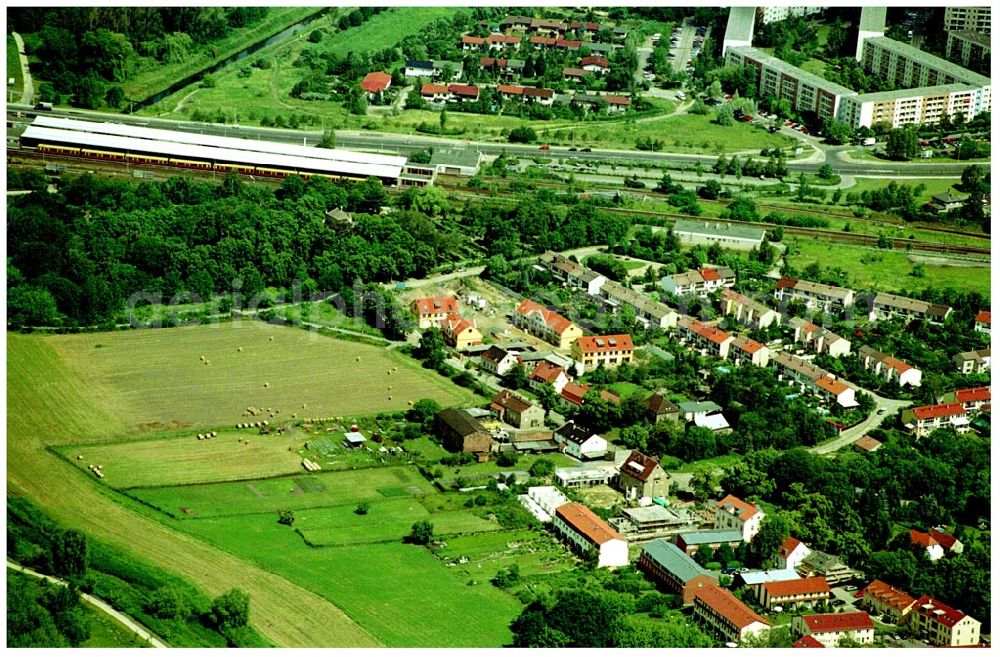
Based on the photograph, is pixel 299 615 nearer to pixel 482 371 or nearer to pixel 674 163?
pixel 482 371

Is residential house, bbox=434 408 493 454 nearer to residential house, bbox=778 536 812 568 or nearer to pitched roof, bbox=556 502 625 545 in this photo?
pitched roof, bbox=556 502 625 545

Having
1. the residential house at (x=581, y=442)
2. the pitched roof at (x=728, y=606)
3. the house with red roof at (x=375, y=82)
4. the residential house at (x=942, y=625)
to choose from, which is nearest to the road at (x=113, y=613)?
the pitched roof at (x=728, y=606)

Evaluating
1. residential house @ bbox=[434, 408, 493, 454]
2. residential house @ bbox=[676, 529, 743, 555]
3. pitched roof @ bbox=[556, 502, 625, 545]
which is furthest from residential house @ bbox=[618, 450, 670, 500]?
residential house @ bbox=[434, 408, 493, 454]

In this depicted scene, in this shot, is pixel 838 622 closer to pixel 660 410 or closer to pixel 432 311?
pixel 660 410

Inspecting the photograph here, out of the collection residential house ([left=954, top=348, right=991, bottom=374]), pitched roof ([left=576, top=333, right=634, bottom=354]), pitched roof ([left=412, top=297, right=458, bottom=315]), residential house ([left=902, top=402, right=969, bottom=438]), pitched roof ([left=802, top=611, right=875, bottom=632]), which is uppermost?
pitched roof ([left=412, top=297, right=458, bottom=315])

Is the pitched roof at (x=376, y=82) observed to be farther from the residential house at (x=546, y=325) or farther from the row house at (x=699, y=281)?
the residential house at (x=546, y=325)

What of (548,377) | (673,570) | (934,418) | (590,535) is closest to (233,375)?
(548,377)
